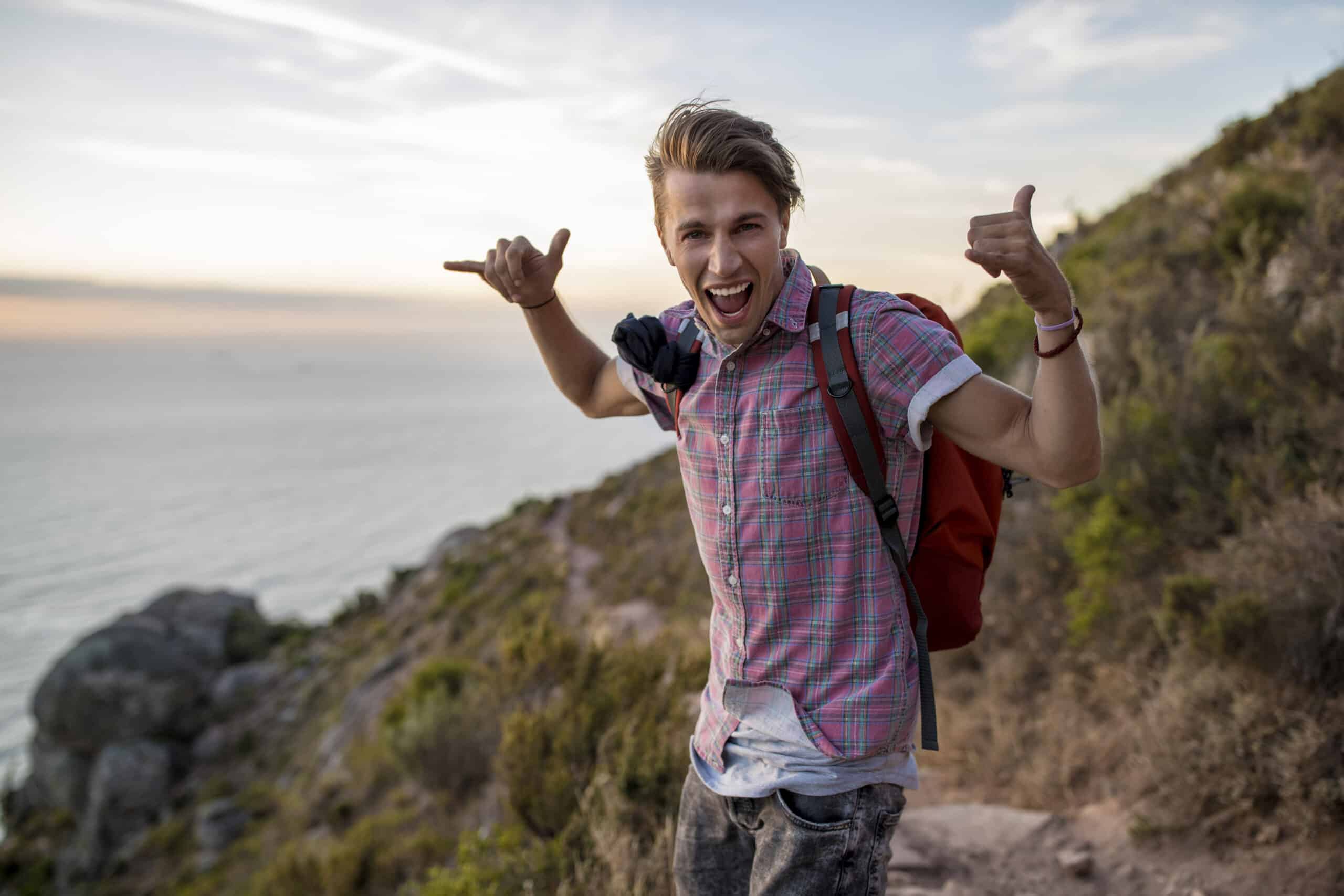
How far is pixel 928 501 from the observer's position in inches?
58.5

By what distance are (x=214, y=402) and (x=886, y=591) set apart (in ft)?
738

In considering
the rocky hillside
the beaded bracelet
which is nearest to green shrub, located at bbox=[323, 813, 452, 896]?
the rocky hillside

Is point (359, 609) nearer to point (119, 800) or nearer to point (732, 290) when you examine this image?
point (119, 800)

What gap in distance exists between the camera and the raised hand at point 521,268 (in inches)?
71.5

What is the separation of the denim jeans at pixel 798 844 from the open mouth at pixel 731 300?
89cm

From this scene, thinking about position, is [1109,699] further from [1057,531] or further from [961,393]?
[961,393]

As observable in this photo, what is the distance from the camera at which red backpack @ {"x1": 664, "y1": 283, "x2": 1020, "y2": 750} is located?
1.40 metres

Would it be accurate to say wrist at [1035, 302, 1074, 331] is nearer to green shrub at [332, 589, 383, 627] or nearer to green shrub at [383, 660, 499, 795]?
green shrub at [383, 660, 499, 795]

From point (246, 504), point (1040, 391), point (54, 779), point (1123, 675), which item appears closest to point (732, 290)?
point (1040, 391)

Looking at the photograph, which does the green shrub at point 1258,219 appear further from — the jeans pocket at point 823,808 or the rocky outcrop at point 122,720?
the rocky outcrop at point 122,720

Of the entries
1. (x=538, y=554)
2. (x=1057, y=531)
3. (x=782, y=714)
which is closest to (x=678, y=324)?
(x=782, y=714)

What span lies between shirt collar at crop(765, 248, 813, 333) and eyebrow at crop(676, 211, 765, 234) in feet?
0.40

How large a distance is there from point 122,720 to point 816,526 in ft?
90.2

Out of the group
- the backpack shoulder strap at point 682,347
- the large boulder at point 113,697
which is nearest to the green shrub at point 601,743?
the backpack shoulder strap at point 682,347
